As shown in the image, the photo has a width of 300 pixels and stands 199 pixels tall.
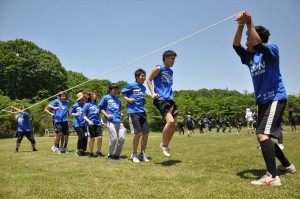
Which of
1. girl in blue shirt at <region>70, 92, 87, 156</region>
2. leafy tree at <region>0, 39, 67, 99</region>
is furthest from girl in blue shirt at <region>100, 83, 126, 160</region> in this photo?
leafy tree at <region>0, 39, 67, 99</region>

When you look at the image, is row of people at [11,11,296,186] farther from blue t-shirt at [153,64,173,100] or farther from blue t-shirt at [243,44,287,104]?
blue t-shirt at [153,64,173,100]

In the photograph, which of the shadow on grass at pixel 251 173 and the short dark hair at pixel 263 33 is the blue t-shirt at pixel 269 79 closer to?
the short dark hair at pixel 263 33

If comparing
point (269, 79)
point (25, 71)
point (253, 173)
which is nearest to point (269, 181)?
point (253, 173)

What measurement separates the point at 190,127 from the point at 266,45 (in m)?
22.0

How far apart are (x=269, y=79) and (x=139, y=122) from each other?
3.82 m

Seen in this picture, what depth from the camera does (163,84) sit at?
6.58 m

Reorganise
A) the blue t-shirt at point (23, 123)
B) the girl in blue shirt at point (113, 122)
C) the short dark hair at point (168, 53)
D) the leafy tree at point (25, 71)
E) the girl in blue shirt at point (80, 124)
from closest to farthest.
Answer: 1. the short dark hair at point (168, 53)
2. the girl in blue shirt at point (113, 122)
3. the girl in blue shirt at point (80, 124)
4. the blue t-shirt at point (23, 123)
5. the leafy tree at point (25, 71)

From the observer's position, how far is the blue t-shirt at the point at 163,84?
648 cm

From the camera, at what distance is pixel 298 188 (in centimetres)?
381

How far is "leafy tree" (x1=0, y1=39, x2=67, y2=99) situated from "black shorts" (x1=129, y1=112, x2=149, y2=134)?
51761 mm

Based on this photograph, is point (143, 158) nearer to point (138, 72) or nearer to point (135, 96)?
point (135, 96)

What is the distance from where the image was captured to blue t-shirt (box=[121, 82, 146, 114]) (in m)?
7.48

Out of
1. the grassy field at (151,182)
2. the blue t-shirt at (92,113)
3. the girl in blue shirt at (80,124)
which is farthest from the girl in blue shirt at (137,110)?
the girl in blue shirt at (80,124)

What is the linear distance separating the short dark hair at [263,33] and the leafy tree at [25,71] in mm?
55113
